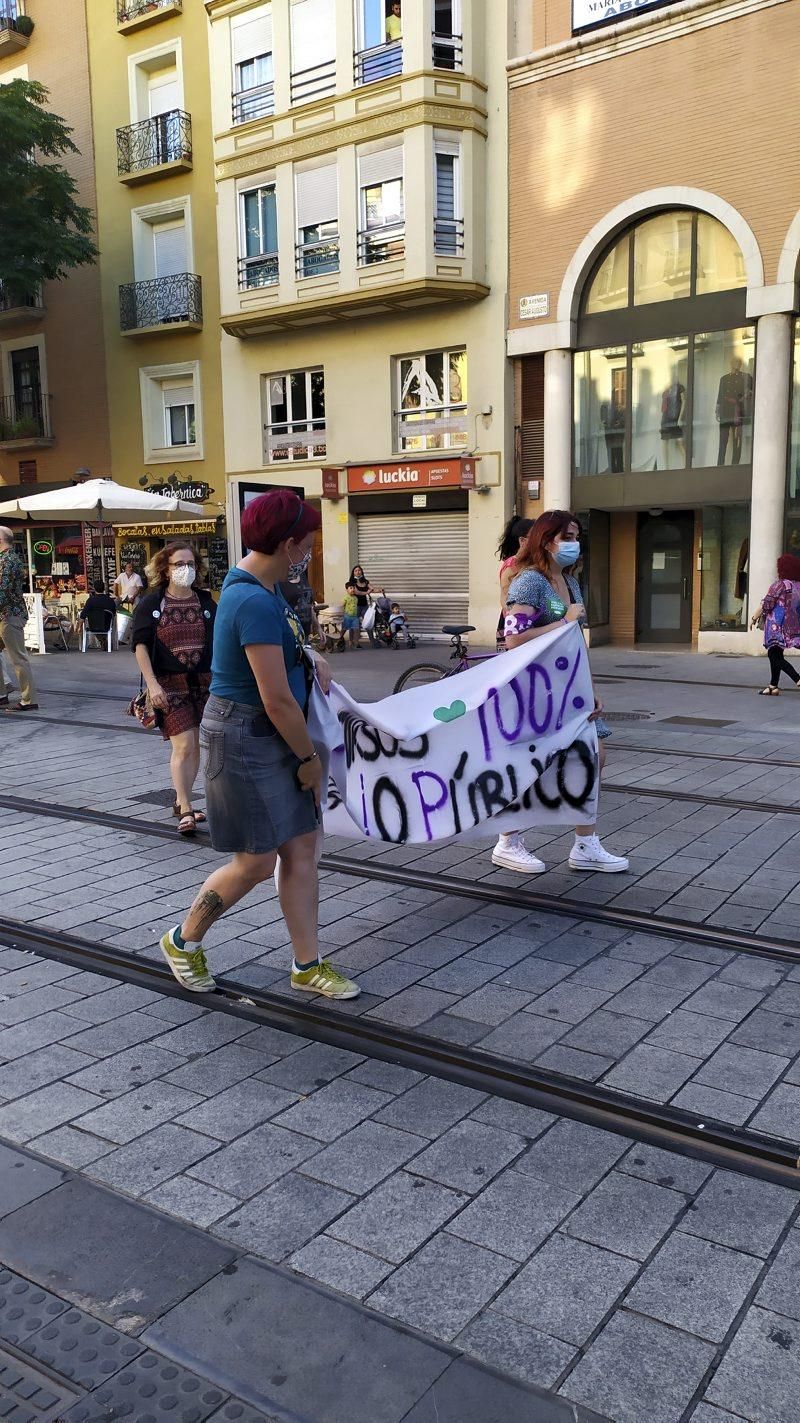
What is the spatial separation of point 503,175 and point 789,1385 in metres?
22.8

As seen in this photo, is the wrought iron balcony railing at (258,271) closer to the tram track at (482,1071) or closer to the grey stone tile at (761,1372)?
the tram track at (482,1071)

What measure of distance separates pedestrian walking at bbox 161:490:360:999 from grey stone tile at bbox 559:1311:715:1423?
1.98 metres

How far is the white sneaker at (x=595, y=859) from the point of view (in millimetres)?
5887

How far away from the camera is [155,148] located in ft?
87.0

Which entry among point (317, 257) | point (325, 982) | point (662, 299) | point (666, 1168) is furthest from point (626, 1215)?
point (317, 257)

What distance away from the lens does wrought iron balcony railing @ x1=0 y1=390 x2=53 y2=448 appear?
29422mm

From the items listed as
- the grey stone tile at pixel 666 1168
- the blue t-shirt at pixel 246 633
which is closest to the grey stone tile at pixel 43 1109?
the blue t-shirt at pixel 246 633

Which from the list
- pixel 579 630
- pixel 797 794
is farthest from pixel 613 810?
pixel 579 630

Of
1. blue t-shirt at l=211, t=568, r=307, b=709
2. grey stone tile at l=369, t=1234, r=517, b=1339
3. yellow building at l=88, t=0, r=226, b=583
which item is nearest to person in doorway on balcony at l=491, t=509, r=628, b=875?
blue t-shirt at l=211, t=568, r=307, b=709

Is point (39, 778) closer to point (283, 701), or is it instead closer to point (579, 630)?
point (579, 630)

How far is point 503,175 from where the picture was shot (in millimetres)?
21500

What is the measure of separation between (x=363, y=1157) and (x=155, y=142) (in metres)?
28.5

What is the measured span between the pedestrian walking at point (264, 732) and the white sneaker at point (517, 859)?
194cm

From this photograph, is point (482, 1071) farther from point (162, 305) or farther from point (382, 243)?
point (162, 305)
